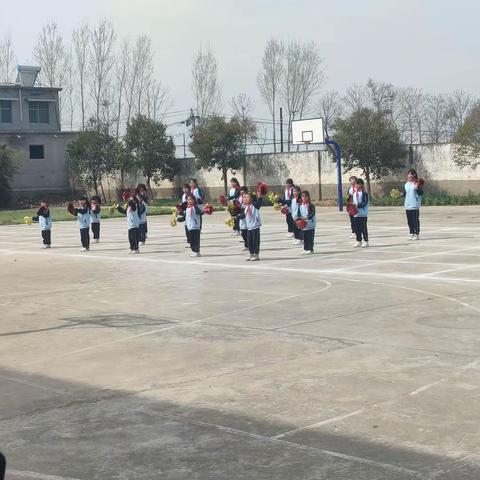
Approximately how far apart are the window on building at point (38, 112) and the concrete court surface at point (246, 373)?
49.5m

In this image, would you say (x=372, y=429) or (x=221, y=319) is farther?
(x=221, y=319)

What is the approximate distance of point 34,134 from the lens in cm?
6219

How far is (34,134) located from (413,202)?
4566 cm

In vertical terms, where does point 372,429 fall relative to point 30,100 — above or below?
below

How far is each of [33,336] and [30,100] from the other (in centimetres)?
5635

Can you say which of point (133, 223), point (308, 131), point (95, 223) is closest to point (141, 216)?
point (133, 223)

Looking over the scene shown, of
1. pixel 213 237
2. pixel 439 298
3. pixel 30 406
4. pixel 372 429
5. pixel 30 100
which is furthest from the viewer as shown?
pixel 30 100

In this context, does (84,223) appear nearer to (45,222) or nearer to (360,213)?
(45,222)

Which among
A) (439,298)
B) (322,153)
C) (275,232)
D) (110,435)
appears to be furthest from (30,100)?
(110,435)

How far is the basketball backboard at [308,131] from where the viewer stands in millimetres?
43719

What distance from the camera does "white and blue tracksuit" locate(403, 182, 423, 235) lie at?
2158 centimetres

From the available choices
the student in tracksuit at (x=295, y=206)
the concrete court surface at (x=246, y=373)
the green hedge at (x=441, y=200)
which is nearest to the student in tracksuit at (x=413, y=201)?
the student in tracksuit at (x=295, y=206)

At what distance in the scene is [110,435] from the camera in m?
6.16

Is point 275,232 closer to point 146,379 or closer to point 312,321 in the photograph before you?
point 312,321
